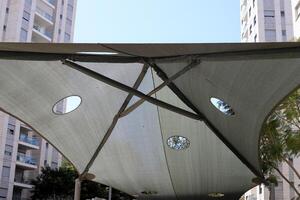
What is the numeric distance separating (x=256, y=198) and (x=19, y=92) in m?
41.8

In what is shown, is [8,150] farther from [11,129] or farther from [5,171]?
[11,129]

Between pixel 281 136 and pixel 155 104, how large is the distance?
989cm

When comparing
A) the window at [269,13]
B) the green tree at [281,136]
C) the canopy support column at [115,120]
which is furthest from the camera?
the window at [269,13]

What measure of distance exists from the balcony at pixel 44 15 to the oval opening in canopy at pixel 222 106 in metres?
47.0

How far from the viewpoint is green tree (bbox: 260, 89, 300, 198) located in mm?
16906

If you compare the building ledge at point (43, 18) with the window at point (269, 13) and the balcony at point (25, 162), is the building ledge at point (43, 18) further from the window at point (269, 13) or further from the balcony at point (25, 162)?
the window at point (269, 13)

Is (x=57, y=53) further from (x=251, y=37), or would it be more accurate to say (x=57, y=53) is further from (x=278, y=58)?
(x=251, y=37)

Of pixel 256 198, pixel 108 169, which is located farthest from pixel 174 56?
pixel 256 198

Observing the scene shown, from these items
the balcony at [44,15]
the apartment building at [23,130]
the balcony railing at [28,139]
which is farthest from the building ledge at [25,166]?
A: the balcony at [44,15]

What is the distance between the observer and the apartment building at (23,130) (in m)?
46.5

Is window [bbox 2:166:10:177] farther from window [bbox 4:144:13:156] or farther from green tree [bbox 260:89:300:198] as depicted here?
green tree [bbox 260:89:300:198]

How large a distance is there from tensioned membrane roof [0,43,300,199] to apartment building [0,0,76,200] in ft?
115

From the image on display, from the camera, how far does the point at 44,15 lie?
55.0 meters

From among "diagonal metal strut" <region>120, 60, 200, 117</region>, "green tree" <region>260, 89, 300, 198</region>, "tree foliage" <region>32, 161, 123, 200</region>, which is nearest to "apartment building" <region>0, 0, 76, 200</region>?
"tree foliage" <region>32, 161, 123, 200</region>
